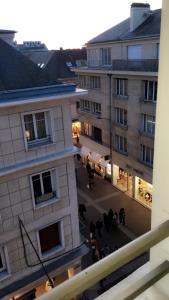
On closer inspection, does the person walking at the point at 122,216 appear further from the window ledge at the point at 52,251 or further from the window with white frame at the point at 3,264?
the window with white frame at the point at 3,264

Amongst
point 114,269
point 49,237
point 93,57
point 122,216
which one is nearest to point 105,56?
point 93,57

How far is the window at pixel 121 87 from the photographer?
2253 cm

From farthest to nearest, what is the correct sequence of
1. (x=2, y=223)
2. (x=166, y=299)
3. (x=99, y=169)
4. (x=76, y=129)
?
(x=76, y=129) → (x=99, y=169) → (x=2, y=223) → (x=166, y=299)

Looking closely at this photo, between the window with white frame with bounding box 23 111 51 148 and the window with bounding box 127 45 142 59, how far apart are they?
13.3 metres

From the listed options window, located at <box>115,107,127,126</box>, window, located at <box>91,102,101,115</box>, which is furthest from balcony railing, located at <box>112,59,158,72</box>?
window, located at <box>91,102,101,115</box>

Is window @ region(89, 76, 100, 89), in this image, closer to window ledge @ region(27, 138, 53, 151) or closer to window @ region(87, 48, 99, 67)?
window @ region(87, 48, 99, 67)

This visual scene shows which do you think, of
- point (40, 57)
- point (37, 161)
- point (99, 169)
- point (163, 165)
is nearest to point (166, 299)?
point (163, 165)

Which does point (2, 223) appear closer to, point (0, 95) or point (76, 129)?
point (0, 95)

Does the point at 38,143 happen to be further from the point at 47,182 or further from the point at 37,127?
the point at 47,182

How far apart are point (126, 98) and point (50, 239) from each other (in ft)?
44.5

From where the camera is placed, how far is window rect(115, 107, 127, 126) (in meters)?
23.3

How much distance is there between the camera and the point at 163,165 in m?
1.72

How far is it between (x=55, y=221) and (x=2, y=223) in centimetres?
235

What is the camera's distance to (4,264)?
36.6ft
